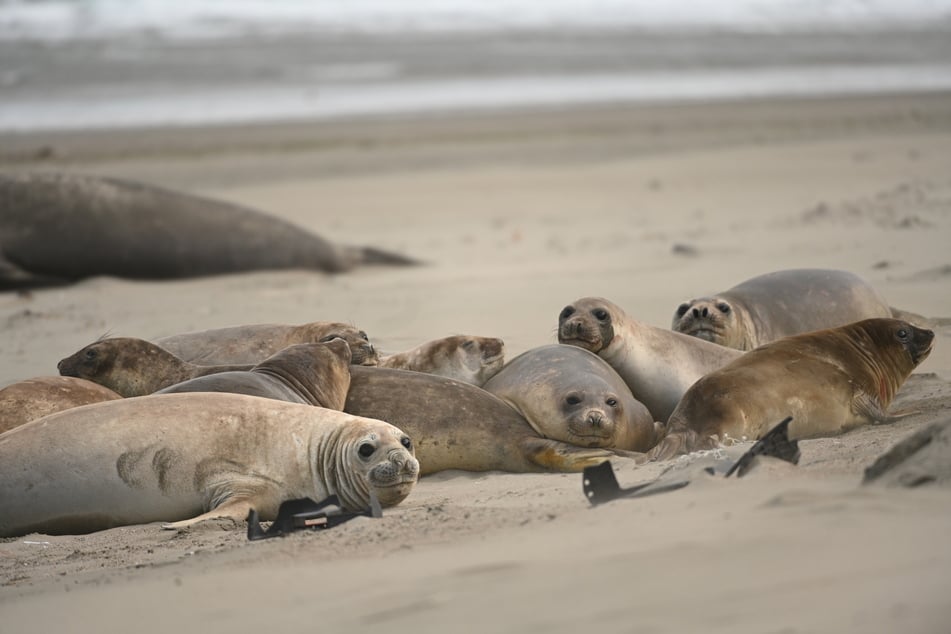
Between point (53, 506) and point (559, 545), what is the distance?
82.5 inches

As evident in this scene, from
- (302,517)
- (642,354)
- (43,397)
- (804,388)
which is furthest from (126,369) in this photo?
(804,388)

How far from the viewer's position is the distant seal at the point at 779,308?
6.10 metres

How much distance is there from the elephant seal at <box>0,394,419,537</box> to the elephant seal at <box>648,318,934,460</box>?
100 centimetres

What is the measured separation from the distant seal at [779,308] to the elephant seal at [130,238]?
3724mm

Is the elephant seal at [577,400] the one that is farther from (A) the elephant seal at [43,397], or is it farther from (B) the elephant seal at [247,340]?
(A) the elephant seal at [43,397]

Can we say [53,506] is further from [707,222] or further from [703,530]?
[707,222]

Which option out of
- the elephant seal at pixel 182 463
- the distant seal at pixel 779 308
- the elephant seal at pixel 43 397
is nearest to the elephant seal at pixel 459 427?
the elephant seal at pixel 182 463

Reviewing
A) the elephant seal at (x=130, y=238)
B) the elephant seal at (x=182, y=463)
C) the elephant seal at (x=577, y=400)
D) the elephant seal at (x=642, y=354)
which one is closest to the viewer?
the elephant seal at (x=182, y=463)

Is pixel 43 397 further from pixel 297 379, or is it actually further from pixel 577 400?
→ pixel 577 400

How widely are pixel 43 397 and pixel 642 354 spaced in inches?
94.2

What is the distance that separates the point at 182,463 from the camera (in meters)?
4.49

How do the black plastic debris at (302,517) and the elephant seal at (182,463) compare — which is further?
the elephant seal at (182,463)

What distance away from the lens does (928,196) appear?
10.4 meters

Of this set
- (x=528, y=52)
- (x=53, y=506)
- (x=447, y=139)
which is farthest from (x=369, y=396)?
(x=528, y=52)
